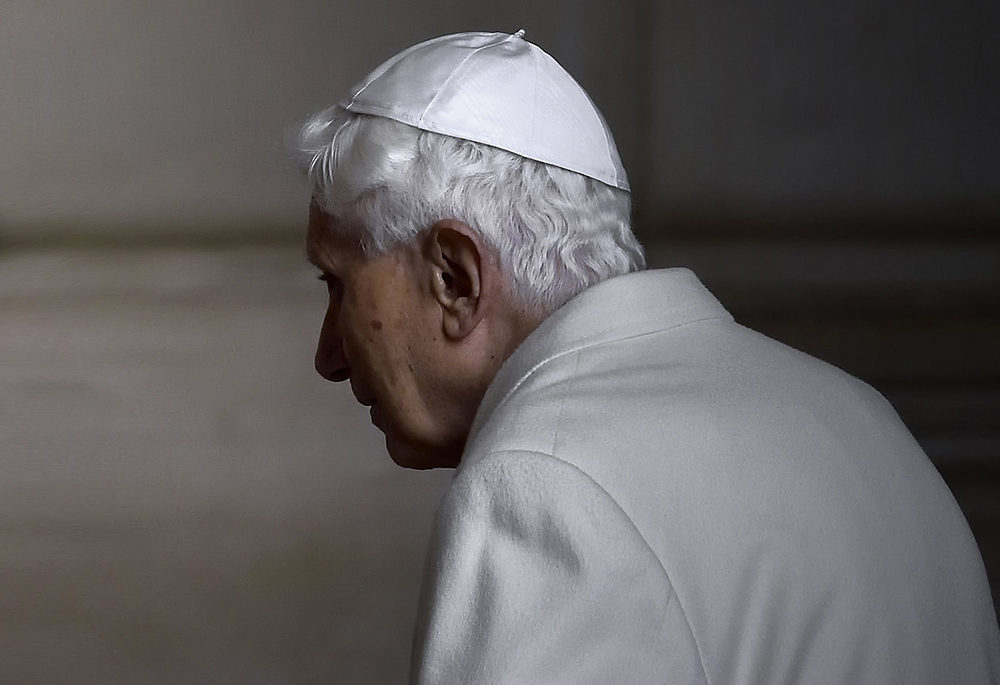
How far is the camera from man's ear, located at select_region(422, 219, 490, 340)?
2.89ft

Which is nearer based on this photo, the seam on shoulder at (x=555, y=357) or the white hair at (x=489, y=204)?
the seam on shoulder at (x=555, y=357)

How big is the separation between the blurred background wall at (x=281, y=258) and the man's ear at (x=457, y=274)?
98cm

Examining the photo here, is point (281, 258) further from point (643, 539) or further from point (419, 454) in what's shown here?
point (643, 539)

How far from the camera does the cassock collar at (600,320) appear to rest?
795mm

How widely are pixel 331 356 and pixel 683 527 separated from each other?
480 millimetres

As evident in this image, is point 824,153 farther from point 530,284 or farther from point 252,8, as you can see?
point 530,284

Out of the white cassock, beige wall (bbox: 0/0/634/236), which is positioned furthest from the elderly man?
beige wall (bbox: 0/0/634/236)

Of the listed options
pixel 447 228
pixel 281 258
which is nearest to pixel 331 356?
pixel 447 228

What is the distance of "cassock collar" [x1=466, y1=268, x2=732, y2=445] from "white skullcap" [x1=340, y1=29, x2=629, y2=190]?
5.6 inches

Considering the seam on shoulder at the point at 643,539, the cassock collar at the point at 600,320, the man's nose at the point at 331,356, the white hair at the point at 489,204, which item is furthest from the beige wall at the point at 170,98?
the seam on shoulder at the point at 643,539

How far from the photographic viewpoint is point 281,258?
1.85m

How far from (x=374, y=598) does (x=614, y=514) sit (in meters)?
1.34

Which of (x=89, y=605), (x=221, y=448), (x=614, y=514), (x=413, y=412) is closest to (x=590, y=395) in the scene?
(x=614, y=514)

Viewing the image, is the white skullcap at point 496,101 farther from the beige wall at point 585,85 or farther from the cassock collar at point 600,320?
the beige wall at point 585,85
